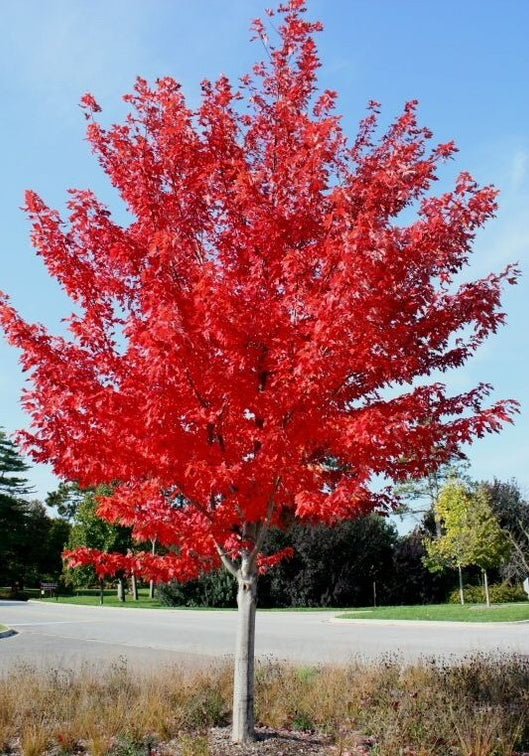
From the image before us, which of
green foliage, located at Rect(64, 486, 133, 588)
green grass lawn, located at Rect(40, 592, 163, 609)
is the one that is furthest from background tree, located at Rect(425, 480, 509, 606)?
green foliage, located at Rect(64, 486, 133, 588)

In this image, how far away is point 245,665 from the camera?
276 inches

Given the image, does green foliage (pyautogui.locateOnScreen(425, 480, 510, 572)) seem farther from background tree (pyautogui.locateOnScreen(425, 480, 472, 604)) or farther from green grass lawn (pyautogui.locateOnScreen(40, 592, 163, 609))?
green grass lawn (pyautogui.locateOnScreen(40, 592, 163, 609))

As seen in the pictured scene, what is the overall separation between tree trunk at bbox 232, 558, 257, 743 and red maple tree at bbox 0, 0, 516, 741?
2 cm

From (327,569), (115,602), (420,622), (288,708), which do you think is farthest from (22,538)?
(288,708)

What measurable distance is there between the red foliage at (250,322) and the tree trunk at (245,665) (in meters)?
0.34

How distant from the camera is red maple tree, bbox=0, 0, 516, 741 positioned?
244 inches

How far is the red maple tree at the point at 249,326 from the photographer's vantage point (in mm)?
6188

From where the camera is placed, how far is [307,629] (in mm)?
22094

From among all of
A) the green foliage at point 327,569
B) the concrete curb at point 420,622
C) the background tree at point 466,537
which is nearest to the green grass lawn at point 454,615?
the concrete curb at point 420,622

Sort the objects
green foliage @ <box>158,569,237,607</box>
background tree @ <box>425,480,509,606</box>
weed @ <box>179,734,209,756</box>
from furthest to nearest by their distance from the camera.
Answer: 1. green foliage @ <box>158,569,237,607</box>
2. background tree @ <box>425,480,509,606</box>
3. weed @ <box>179,734,209,756</box>

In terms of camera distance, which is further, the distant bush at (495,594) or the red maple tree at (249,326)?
the distant bush at (495,594)

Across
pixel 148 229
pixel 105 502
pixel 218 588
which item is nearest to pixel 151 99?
pixel 148 229

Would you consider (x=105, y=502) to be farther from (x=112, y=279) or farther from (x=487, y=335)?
(x=487, y=335)

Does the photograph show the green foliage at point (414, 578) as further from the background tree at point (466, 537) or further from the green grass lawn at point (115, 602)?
the green grass lawn at point (115, 602)
